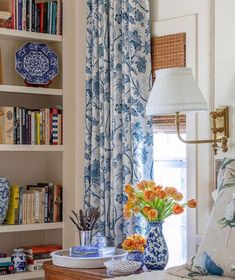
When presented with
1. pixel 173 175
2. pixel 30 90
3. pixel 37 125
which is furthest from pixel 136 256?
pixel 30 90

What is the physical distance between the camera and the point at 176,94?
324 centimetres

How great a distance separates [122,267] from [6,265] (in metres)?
1.18

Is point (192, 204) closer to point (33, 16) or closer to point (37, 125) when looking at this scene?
point (37, 125)

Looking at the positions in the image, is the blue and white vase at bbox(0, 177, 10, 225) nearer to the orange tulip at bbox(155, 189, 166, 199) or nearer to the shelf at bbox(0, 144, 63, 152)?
the shelf at bbox(0, 144, 63, 152)

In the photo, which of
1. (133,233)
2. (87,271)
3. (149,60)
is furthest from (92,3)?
(87,271)

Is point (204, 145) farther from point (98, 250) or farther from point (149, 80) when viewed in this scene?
point (98, 250)

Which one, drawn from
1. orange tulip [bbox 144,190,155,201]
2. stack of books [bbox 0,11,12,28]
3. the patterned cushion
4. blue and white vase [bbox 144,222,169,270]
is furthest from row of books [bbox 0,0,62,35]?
the patterned cushion

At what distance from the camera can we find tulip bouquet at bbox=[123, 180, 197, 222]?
3330mm

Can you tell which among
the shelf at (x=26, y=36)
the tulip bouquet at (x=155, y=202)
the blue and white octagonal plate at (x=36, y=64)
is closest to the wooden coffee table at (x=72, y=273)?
the tulip bouquet at (x=155, y=202)

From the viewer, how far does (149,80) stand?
3.91 metres

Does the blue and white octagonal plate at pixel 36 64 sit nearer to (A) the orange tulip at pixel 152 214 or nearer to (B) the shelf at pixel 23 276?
(B) the shelf at pixel 23 276

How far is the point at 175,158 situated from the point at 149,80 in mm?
473

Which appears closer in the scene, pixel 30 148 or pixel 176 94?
pixel 176 94

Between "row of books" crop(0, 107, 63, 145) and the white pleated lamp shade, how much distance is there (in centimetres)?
120
